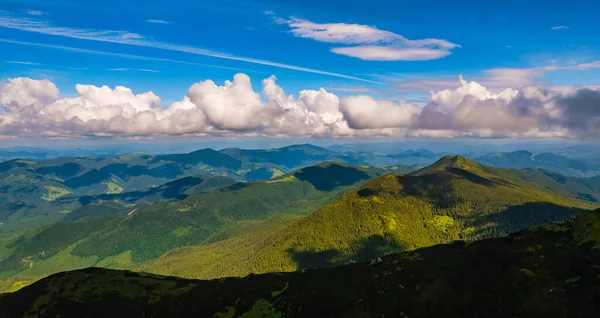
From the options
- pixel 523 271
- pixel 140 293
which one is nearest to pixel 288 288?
pixel 140 293

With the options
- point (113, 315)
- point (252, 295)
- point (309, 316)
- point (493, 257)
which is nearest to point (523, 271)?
point (493, 257)

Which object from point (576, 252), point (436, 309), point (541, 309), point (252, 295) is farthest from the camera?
point (252, 295)

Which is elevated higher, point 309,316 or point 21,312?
point 309,316

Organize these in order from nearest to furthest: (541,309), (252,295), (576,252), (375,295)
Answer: (541,309)
(576,252)
(375,295)
(252,295)

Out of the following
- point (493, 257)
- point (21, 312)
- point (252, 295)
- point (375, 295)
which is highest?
point (493, 257)

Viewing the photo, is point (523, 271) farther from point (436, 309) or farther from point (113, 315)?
point (113, 315)

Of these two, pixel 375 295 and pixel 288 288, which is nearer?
pixel 375 295
